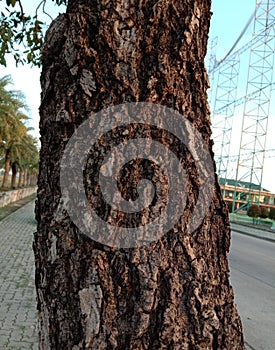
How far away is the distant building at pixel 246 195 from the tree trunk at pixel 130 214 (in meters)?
38.4

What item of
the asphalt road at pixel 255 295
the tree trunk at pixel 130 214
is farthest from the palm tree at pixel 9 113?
the tree trunk at pixel 130 214

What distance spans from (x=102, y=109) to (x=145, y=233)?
19.0 inches

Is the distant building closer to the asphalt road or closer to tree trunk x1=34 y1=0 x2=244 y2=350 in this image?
the asphalt road

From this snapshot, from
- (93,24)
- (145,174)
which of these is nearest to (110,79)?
(93,24)

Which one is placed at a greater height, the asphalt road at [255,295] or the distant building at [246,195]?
the distant building at [246,195]

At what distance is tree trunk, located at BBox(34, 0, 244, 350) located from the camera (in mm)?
1657

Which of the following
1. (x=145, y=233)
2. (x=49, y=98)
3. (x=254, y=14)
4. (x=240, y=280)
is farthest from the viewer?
(x=254, y=14)

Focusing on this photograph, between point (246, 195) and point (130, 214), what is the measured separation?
42.6 metres

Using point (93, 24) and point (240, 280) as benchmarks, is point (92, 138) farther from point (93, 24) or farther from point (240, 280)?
point (240, 280)

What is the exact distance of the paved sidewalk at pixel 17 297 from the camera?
5.03m

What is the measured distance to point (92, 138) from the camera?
5.67 feet

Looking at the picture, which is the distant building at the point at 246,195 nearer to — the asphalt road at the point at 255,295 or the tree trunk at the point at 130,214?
the asphalt road at the point at 255,295

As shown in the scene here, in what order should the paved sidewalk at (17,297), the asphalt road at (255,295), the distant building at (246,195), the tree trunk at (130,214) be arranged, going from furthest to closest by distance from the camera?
the distant building at (246,195)
the asphalt road at (255,295)
the paved sidewalk at (17,297)
the tree trunk at (130,214)

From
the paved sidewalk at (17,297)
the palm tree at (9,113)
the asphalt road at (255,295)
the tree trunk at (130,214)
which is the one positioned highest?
the palm tree at (9,113)
